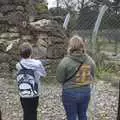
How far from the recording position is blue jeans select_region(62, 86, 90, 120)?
6914 millimetres

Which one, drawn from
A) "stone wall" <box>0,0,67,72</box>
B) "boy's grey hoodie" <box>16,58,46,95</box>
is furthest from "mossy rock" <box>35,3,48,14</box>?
"boy's grey hoodie" <box>16,58,46,95</box>

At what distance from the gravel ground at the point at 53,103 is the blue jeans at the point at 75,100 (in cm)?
159

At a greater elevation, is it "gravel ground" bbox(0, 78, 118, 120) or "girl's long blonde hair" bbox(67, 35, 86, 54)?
"girl's long blonde hair" bbox(67, 35, 86, 54)

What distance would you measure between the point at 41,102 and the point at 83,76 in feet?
10.5

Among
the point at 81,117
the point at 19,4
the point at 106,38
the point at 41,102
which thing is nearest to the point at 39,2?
the point at 19,4

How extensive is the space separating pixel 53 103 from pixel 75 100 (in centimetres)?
300

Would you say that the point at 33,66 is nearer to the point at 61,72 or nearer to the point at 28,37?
the point at 61,72

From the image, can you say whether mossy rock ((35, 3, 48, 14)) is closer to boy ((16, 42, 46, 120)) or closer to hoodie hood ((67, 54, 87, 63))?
boy ((16, 42, 46, 120))

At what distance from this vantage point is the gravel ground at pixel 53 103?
8820 mm

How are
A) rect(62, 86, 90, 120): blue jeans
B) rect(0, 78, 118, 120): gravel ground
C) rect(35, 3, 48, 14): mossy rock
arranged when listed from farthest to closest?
rect(35, 3, 48, 14): mossy rock
rect(0, 78, 118, 120): gravel ground
rect(62, 86, 90, 120): blue jeans

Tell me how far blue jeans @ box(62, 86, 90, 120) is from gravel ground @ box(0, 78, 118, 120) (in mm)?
1590

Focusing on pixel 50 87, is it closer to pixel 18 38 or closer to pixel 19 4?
pixel 18 38

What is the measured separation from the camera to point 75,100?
692cm

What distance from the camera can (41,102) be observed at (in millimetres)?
10008
